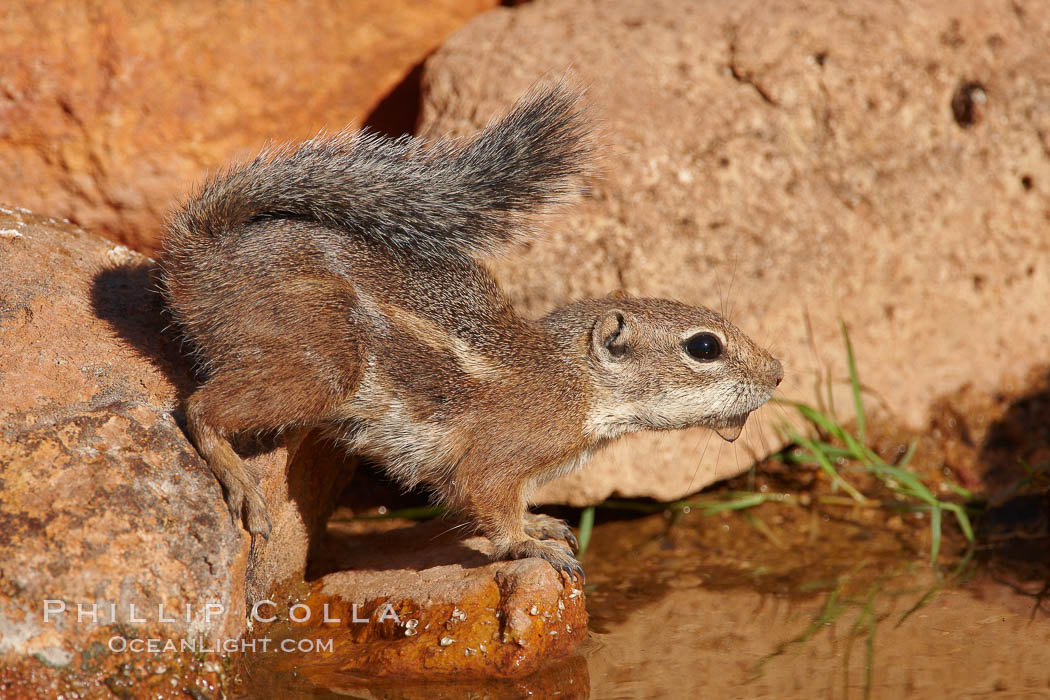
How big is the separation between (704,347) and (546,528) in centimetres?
109

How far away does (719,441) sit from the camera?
537 cm

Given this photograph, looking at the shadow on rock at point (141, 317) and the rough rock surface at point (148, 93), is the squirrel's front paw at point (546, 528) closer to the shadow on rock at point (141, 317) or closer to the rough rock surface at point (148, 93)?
the shadow on rock at point (141, 317)

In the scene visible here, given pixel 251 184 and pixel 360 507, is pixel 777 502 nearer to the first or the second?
pixel 360 507

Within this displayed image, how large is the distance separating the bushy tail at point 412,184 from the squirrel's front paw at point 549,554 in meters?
1.23

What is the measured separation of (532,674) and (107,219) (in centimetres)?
340

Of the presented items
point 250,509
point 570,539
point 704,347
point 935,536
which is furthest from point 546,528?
point 935,536

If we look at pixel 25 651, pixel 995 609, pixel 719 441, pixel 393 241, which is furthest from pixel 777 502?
pixel 25 651

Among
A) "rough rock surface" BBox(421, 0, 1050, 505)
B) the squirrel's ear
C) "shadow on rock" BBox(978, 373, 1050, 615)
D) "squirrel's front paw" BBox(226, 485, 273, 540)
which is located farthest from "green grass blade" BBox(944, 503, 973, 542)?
"squirrel's front paw" BBox(226, 485, 273, 540)

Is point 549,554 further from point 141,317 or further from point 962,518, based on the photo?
point 962,518

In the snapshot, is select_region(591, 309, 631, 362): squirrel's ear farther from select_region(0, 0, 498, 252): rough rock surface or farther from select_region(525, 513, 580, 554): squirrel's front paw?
select_region(0, 0, 498, 252): rough rock surface

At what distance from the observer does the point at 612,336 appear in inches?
167

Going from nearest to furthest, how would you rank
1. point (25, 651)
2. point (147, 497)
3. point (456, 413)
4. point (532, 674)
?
point (25, 651) → point (147, 497) → point (532, 674) → point (456, 413)

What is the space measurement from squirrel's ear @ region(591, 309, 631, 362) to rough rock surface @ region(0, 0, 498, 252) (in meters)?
2.03

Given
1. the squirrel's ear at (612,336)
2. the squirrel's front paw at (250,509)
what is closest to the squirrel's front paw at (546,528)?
the squirrel's ear at (612,336)
